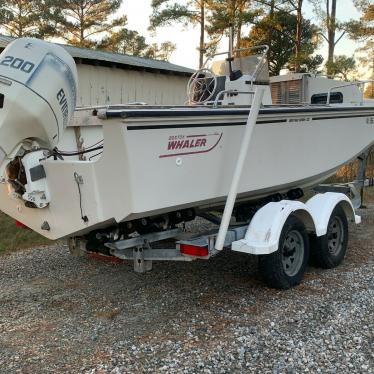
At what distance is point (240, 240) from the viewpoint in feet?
14.2

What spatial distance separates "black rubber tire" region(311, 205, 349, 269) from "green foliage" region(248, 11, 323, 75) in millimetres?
16419

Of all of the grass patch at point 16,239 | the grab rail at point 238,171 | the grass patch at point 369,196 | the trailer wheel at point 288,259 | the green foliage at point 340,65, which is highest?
the green foliage at point 340,65

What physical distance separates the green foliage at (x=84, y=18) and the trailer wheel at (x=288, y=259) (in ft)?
82.0

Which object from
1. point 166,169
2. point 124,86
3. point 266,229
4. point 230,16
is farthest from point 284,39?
point 166,169

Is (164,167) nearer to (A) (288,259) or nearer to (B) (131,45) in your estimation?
(A) (288,259)

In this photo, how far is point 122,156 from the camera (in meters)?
3.41

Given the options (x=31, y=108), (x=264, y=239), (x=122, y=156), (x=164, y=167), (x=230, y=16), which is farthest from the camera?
(x=230, y=16)

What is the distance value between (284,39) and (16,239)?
20009 millimetres

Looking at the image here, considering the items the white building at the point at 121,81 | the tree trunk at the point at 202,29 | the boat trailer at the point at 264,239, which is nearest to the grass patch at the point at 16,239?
the boat trailer at the point at 264,239

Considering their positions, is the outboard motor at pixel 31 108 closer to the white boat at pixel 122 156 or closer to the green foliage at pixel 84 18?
the white boat at pixel 122 156

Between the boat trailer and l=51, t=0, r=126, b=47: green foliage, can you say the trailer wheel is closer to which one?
the boat trailer

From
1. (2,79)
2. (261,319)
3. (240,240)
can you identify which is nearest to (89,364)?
(261,319)

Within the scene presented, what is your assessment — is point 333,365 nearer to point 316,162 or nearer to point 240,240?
point 240,240

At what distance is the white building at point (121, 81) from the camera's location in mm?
11289
